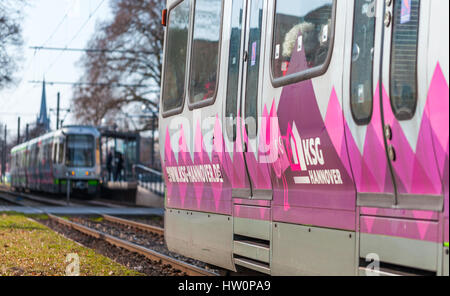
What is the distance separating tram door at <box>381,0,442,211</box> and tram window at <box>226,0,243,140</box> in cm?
251

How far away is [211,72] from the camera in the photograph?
7.65 metres

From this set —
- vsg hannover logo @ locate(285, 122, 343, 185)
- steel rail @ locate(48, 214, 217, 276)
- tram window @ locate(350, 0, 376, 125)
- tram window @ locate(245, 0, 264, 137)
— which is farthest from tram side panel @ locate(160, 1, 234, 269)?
tram window @ locate(350, 0, 376, 125)

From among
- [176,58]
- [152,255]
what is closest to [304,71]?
[176,58]

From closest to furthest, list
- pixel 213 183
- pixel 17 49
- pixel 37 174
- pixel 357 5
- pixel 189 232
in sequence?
pixel 357 5 < pixel 213 183 < pixel 189 232 < pixel 17 49 < pixel 37 174

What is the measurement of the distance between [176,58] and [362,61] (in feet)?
13.8

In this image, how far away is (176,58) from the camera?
28.7 ft

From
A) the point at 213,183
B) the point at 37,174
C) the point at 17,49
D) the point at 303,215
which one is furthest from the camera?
the point at 37,174

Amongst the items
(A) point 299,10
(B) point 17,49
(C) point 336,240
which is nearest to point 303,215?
(C) point 336,240

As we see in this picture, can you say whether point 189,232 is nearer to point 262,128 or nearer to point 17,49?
point 262,128

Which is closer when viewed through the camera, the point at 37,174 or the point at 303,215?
the point at 303,215

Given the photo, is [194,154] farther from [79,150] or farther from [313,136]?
[79,150]

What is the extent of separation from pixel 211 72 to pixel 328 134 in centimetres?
267

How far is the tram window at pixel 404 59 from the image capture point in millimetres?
4281

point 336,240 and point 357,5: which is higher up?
point 357,5
